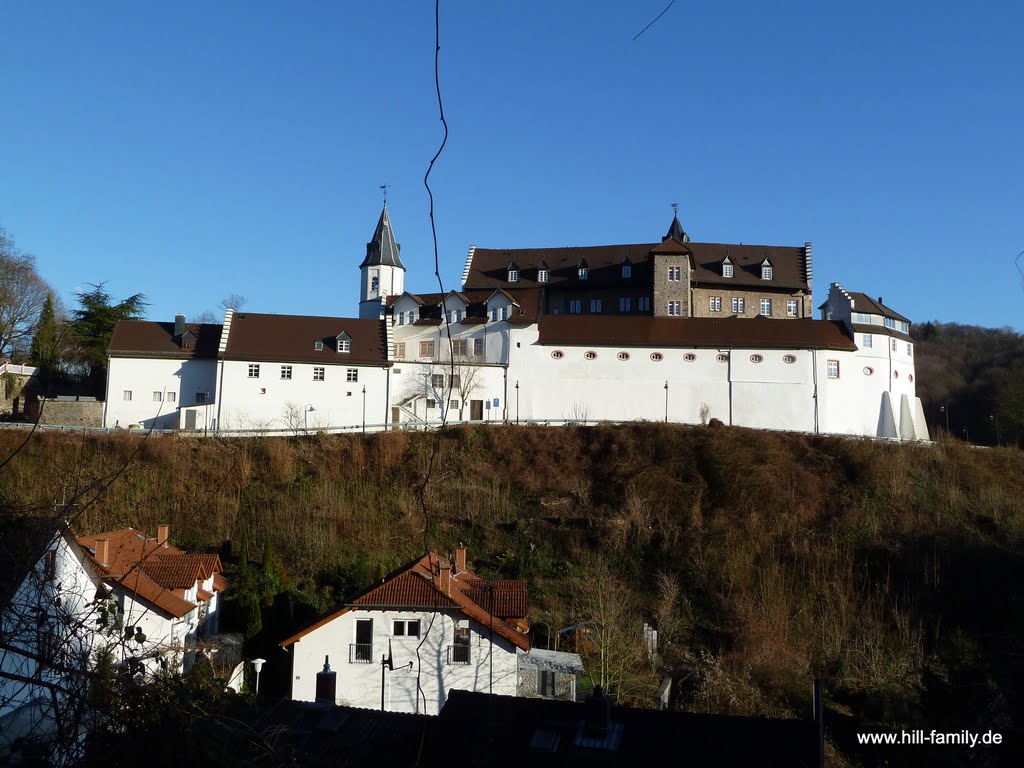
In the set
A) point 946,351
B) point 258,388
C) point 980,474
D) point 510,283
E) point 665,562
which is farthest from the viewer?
point 946,351

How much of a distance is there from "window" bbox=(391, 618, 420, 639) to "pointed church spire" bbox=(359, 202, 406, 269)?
1560 inches

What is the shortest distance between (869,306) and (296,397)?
28205 mm

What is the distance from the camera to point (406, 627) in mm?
18922

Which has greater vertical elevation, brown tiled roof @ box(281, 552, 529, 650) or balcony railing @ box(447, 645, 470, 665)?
brown tiled roof @ box(281, 552, 529, 650)

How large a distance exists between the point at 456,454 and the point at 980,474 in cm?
2052

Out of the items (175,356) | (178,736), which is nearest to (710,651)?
(178,736)

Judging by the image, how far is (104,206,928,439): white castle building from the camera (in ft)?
127

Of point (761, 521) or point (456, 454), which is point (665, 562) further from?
point (456, 454)

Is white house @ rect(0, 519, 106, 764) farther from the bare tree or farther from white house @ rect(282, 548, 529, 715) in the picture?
the bare tree

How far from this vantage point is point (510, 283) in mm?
51594

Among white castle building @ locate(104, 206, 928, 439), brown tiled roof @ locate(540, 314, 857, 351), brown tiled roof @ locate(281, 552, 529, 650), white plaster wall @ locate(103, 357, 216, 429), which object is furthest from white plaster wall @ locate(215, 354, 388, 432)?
brown tiled roof @ locate(281, 552, 529, 650)

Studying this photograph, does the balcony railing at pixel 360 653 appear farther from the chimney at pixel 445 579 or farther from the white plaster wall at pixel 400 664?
the chimney at pixel 445 579

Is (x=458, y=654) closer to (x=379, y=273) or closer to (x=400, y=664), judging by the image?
(x=400, y=664)

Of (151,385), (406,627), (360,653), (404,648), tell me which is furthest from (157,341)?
(404,648)
